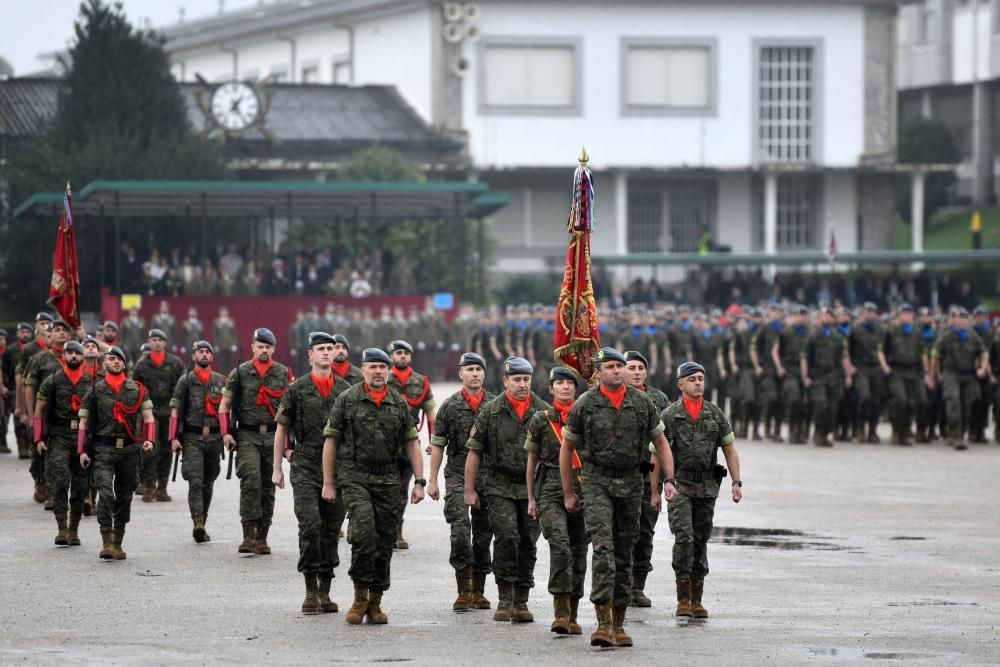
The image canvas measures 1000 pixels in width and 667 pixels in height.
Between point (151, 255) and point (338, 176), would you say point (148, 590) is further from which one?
point (338, 176)

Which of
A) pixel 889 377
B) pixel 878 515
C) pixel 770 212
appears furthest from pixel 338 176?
pixel 878 515

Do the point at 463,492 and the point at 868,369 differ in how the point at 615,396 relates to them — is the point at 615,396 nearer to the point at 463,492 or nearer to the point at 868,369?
the point at 463,492

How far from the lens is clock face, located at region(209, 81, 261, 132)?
55.5 meters

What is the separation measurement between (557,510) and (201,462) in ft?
19.9

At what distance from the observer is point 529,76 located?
6122 centimetres

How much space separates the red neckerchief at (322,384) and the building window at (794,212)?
163ft

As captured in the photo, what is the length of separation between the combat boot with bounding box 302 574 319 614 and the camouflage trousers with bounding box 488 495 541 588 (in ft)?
4.02

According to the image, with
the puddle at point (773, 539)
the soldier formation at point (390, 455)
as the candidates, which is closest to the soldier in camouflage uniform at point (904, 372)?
the puddle at point (773, 539)

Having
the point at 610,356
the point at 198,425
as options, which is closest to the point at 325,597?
the point at 610,356

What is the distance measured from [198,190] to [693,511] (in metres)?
30.3

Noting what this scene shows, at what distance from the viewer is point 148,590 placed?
580 inches

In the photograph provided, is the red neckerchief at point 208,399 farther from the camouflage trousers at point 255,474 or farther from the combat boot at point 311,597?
the combat boot at point 311,597

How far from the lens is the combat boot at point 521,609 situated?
13359mm

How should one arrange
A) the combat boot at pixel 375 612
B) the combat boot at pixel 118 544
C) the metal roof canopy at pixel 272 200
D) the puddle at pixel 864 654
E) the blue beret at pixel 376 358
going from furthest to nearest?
1. the metal roof canopy at pixel 272 200
2. the combat boot at pixel 118 544
3. the blue beret at pixel 376 358
4. the combat boot at pixel 375 612
5. the puddle at pixel 864 654
